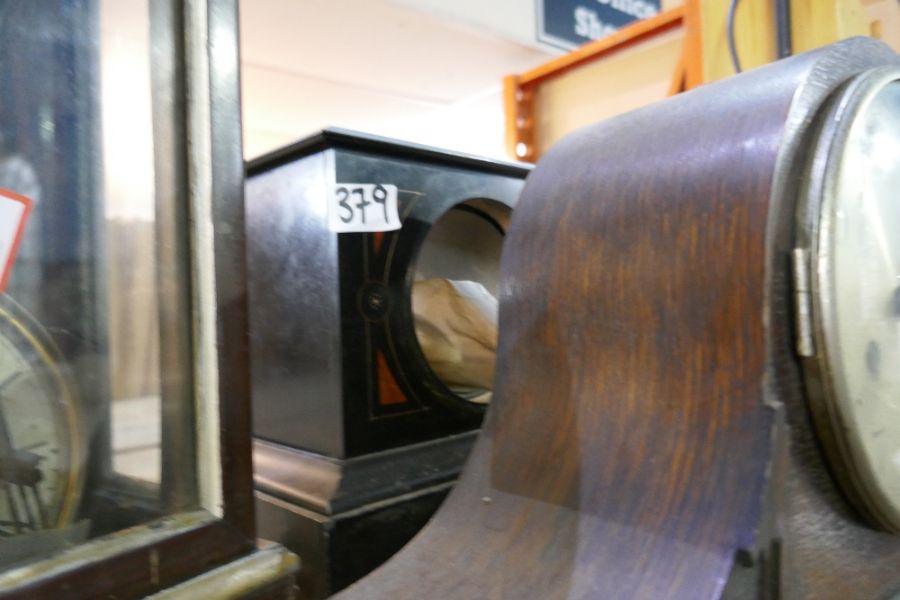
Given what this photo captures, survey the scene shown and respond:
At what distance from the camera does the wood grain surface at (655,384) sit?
2.02 feet

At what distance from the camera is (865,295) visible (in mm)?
658

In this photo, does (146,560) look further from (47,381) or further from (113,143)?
(113,143)

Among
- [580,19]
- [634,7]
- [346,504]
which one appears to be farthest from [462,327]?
[634,7]

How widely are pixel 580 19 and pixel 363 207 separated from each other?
1.86 metres

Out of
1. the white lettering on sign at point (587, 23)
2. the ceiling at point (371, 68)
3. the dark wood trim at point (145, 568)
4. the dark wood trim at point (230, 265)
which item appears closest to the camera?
the dark wood trim at point (145, 568)

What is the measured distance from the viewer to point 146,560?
53 centimetres

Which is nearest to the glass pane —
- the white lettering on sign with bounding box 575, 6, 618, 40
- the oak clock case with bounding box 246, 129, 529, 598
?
the oak clock case with bounding box 246, 129, 529, 598

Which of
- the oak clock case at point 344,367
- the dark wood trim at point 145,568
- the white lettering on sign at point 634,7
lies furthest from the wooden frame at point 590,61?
the dark wood trim at point 145,568

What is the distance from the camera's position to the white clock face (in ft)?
2.01

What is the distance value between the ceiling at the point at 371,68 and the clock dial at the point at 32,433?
1.15m

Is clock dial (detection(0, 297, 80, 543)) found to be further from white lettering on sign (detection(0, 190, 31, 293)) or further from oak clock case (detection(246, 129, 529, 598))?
oak clock case (detection(246, 129, 529, 598))

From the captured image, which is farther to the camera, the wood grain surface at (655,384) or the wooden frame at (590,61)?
the wooden frame at (590,61)

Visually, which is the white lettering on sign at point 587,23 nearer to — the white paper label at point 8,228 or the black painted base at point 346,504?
the black painted base at point 346,504

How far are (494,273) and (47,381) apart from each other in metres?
1.18
